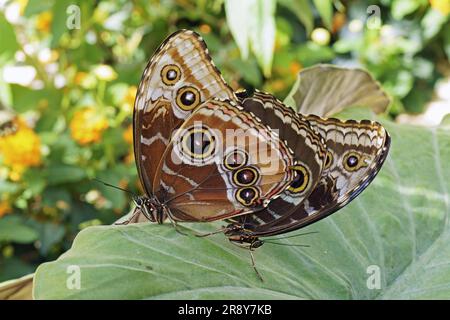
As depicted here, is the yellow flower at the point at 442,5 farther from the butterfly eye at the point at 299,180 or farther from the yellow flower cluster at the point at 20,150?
the butterfly eye at the point at 299,180

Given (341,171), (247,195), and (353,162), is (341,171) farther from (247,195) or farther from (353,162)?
(247,195)

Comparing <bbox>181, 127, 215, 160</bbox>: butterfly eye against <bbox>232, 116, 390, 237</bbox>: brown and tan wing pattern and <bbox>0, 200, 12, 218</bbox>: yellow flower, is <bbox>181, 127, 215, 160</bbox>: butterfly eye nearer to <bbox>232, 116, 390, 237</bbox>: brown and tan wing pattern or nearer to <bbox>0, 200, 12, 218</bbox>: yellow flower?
<bbox>232, 116, 390, 237</bbox>: brown and tan wing pattern

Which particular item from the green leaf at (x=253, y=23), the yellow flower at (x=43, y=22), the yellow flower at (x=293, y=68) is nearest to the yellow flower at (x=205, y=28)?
the yellow flower at (x=293, y=68)

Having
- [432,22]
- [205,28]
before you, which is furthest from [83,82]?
[432,22]

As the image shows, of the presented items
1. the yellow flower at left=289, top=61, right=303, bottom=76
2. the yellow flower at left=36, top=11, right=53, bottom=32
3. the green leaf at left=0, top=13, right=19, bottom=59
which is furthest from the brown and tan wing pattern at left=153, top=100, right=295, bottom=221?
the yellow flower at left=289, top=61, right=303, bottom=76

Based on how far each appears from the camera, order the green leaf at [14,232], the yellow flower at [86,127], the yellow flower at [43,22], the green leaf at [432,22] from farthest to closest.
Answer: the green leaf at [432,22] < the yellow flower at [43,22] < the yellow flower at [86,127] < the green leaf at [14,232]
